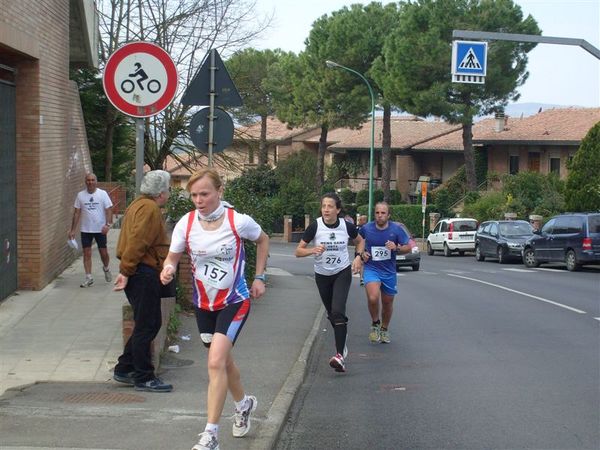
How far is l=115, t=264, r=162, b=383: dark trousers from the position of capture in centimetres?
820

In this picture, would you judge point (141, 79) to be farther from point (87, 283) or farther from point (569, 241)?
point (569, 241)

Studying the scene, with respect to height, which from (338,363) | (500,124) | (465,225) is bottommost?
(338,363)

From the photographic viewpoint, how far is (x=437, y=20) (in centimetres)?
5153

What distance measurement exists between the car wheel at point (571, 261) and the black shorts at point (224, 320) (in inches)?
946

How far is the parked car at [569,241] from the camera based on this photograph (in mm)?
28484

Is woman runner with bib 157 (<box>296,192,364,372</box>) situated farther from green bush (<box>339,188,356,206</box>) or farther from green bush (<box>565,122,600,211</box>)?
green bush (<box>339,188,356,206</box>)

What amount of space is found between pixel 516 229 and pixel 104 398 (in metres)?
30.1

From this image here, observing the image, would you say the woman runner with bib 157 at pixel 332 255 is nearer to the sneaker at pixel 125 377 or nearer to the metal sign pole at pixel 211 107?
the metal sign pole at pixel 211 107

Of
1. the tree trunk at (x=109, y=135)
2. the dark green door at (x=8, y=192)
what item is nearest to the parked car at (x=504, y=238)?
the tree trunk at (x=109, y=135)

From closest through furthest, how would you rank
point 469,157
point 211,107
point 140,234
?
point 140,234
point 211,107
point 469,157

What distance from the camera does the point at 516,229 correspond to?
1432 inches

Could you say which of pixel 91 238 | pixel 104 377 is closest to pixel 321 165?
pixel 91 238

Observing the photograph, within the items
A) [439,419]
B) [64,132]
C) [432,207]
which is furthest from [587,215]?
[432,207]

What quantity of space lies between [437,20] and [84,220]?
3995 centimetres
